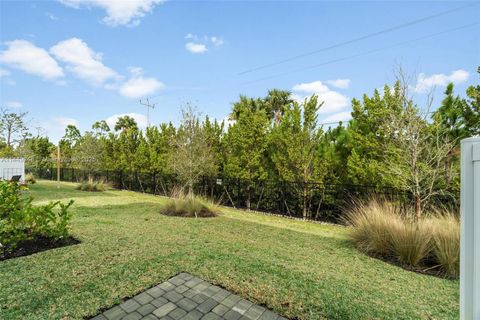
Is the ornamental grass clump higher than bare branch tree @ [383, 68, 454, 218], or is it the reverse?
bare branch tree @ [383, 68, 454, 218]

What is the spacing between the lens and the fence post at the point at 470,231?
89 centimetres

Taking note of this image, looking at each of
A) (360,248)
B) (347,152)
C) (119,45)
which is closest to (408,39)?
(347,152)

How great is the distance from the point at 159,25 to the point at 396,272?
10055 mm

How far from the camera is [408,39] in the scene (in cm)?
838

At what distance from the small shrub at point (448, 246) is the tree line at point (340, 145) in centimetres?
74

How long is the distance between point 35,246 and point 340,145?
349 inches

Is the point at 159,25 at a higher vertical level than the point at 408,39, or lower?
higher

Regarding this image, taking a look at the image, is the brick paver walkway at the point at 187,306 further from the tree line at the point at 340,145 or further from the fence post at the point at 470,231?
the tree line at the point at 340,145

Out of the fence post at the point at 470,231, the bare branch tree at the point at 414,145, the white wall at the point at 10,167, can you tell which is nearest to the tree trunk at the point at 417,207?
the bare branch tree at the point at 414,145

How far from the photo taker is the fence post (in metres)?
0.89

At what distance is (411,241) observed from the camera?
3883mm

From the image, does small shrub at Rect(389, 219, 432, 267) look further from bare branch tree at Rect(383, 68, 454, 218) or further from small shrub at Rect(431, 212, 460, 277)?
bare branch tree at Rect(383, 68, 454, 218)

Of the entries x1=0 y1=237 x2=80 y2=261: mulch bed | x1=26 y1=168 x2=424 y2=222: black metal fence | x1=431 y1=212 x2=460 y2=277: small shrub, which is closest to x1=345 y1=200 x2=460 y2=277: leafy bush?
x1=431 y1=212 x2=460 y2=277: small shrub

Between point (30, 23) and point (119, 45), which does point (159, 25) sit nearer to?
point (119, 45)
